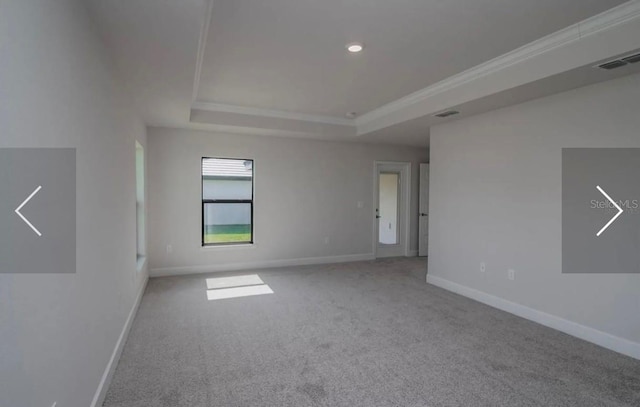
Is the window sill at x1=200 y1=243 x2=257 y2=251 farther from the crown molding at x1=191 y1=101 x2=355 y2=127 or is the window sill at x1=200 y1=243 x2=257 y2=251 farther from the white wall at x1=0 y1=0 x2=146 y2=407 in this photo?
the white wall at x1=0 y1=0 x2=146 y2=407

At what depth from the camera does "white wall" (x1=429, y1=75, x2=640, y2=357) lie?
3.00 metres

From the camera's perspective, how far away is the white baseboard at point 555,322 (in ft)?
9.61

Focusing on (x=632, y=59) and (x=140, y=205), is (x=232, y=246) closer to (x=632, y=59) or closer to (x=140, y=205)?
(x=140, y=205)

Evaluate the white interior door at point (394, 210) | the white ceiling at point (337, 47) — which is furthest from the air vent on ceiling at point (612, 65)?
the white interior door at point (394, 210)

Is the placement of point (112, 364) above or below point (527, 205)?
below

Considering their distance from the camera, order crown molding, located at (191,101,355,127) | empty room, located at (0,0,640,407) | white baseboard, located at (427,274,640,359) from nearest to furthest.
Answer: empty room, located at (0,0,640,407) < white baseboard, located at (427,274,640,359) < crown molding, located at (191,101,355,127)

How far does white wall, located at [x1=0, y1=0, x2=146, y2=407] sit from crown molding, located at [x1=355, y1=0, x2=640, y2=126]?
3308 millimetres

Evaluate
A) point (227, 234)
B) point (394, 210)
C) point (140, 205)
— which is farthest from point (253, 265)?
point (394, 210)

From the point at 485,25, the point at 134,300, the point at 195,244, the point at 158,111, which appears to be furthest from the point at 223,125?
the point at 485,25

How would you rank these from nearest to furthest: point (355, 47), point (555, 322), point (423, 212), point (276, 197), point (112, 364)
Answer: point (112, 364), point (355, 47), point (555, 322), point (276, 197), point (423, 212)

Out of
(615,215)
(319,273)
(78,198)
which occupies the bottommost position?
(319,273)

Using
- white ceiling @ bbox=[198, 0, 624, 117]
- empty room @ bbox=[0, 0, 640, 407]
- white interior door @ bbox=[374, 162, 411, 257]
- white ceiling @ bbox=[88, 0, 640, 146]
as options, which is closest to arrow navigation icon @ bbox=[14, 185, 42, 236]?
empty room @ bbox=[0, 0, 640, 407]

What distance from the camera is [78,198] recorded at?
5.80 feet

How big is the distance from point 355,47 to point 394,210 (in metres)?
4.67
